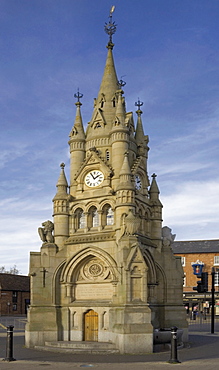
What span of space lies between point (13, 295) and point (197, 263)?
30.7m

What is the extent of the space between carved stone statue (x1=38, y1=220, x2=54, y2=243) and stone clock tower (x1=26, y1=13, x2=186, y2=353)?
2.7 inches

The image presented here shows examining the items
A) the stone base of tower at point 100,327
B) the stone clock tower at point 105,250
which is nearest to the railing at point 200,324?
the stone clock tower at point 105,250

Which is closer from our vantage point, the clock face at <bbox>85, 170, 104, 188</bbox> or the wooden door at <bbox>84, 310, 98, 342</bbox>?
the wooden door at <bbox>84, 310, 98, 342</bbox>

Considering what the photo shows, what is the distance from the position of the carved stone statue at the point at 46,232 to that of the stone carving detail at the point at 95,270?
317 centimetres

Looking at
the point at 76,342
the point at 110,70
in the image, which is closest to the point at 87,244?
the point at 76,342

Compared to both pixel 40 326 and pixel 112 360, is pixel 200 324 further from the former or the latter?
pixel 112 360

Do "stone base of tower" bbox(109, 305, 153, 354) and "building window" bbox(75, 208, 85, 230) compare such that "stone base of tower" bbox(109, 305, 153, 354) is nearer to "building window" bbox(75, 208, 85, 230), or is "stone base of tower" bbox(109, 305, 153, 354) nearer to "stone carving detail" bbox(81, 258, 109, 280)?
"stone carving detail" bbox(81, 258, 109, 280)

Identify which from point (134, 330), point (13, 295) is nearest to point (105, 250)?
point (134, 330)

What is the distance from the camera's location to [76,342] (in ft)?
99.0

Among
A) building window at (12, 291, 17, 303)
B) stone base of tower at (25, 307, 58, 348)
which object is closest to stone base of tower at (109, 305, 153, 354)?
stone base of tower at (25, 307, 58, 348)

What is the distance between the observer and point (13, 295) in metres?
77.8

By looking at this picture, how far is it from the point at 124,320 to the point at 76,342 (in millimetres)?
4624

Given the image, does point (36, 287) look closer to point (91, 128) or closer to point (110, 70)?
point (91, 128)

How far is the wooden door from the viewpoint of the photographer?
31.0 metres
